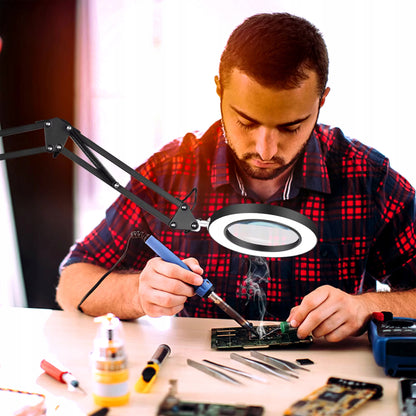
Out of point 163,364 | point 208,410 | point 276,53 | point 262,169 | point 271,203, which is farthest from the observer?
point 271,203

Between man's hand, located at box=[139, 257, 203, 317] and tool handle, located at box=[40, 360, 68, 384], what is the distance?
314 millimetres

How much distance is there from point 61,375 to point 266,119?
803 millimetres

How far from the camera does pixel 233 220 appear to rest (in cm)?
99

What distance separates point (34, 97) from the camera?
85.9 inches

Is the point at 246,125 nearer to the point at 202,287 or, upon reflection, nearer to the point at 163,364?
the point at 202,287

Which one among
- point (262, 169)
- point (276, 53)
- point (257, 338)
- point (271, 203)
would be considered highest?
point (276, 53)

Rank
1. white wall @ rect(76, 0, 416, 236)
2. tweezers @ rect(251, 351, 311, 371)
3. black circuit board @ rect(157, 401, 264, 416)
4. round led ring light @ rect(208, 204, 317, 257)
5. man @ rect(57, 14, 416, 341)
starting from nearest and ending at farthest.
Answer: black circuit board @ rect(157, 401, 264, 416) → round led ring light @ rect(208, 204, 317, 257) → tweezers @ rect(251, 351, 311, 371) → man @ rect(57, 14, 416, 341) → white wall @ rect(76, 0, 416, 236)

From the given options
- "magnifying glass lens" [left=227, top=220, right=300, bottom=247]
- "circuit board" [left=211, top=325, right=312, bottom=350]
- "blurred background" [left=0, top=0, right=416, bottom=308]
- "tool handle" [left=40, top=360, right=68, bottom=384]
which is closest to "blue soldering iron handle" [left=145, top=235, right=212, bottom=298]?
"circuit board" [left=211, top=325, right=312, bottom=350]

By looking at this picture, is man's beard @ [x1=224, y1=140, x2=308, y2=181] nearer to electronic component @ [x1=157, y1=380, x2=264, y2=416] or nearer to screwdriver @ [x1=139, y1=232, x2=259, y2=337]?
screwdriver @ [x1=139, y1=232, x2=259, y2=337]

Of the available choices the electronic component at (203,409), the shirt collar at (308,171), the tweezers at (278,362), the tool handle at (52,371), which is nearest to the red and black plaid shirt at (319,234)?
the shirt collar at (308,171)

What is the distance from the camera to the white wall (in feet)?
6.28

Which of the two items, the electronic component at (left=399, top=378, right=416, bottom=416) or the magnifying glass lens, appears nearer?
the electronic component at (left=399, top=378, right=416, bottom=416)

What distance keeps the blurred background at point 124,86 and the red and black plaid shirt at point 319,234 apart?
0.34 meters

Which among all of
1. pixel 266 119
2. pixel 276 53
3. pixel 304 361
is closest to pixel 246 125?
pixel 266 119
